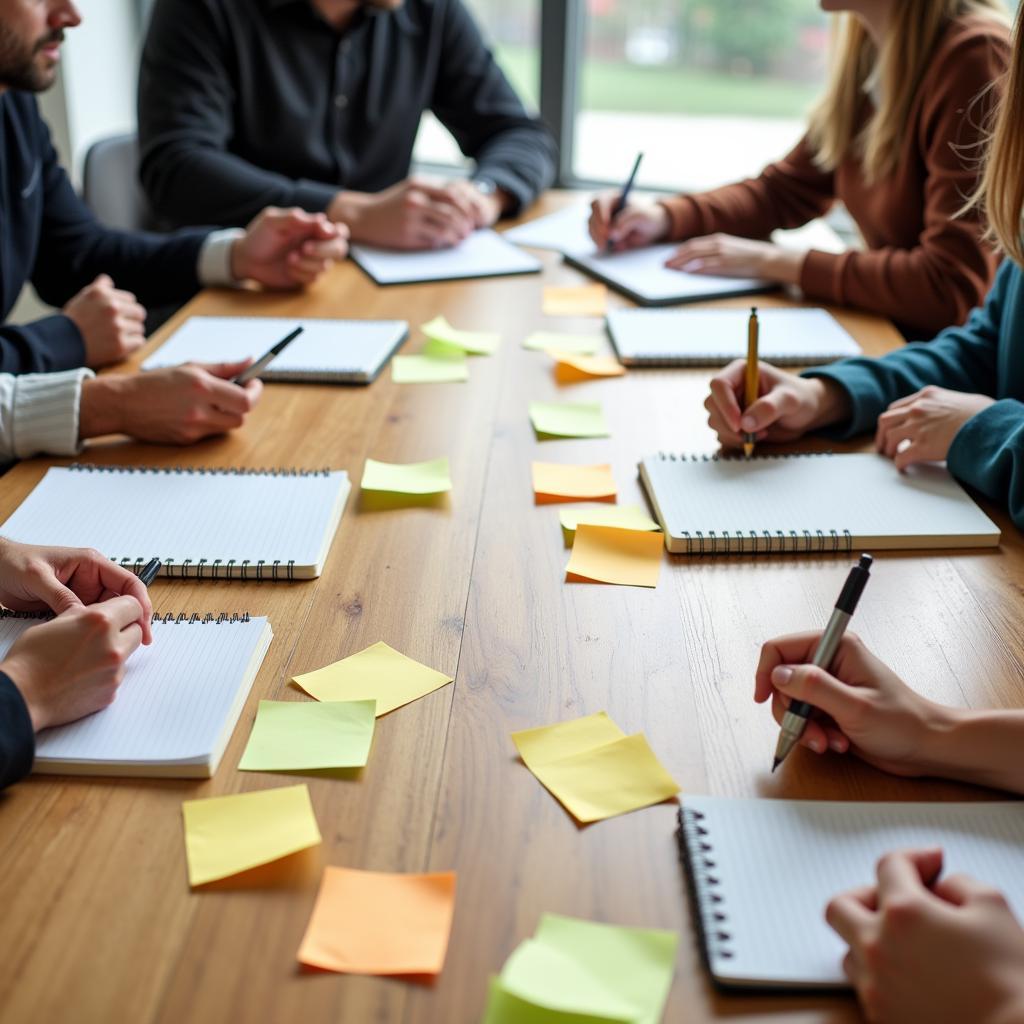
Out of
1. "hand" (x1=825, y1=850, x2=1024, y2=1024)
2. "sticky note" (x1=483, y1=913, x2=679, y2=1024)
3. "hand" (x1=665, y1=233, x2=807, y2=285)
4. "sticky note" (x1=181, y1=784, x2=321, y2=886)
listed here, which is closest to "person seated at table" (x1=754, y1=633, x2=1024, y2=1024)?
"hand" (x1=825, y1=850, x2=1024, y2=1024)

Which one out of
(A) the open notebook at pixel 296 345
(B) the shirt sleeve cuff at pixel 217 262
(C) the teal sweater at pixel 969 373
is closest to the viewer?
(C) the teal sweater at pixel 969 373

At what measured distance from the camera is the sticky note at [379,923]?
→ 24.0 inches

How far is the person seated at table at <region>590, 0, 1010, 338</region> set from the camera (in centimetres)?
158

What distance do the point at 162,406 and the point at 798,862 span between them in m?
0.85

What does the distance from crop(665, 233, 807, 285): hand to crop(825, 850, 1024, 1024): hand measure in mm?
1241

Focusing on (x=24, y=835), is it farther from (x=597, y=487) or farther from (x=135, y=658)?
(x=597, y=487)

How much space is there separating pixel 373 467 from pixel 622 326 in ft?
1.74

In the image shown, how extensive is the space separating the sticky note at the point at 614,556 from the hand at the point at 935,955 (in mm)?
406

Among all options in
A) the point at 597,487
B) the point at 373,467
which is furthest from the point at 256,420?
the point at 597,487

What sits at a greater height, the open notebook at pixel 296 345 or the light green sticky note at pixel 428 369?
the open notebook at pixel 296 345

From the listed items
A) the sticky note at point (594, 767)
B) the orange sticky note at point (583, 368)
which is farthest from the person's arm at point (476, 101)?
the sticky note at point (594, 767)

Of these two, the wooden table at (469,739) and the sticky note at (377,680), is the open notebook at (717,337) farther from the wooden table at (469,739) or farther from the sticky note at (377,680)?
the sticky note at (377,680)

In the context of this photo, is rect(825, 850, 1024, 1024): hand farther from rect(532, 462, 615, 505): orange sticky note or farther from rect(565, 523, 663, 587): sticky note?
rect(532, 462, 615, 505): orange sticky note

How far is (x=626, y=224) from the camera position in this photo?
1899 millimetres
